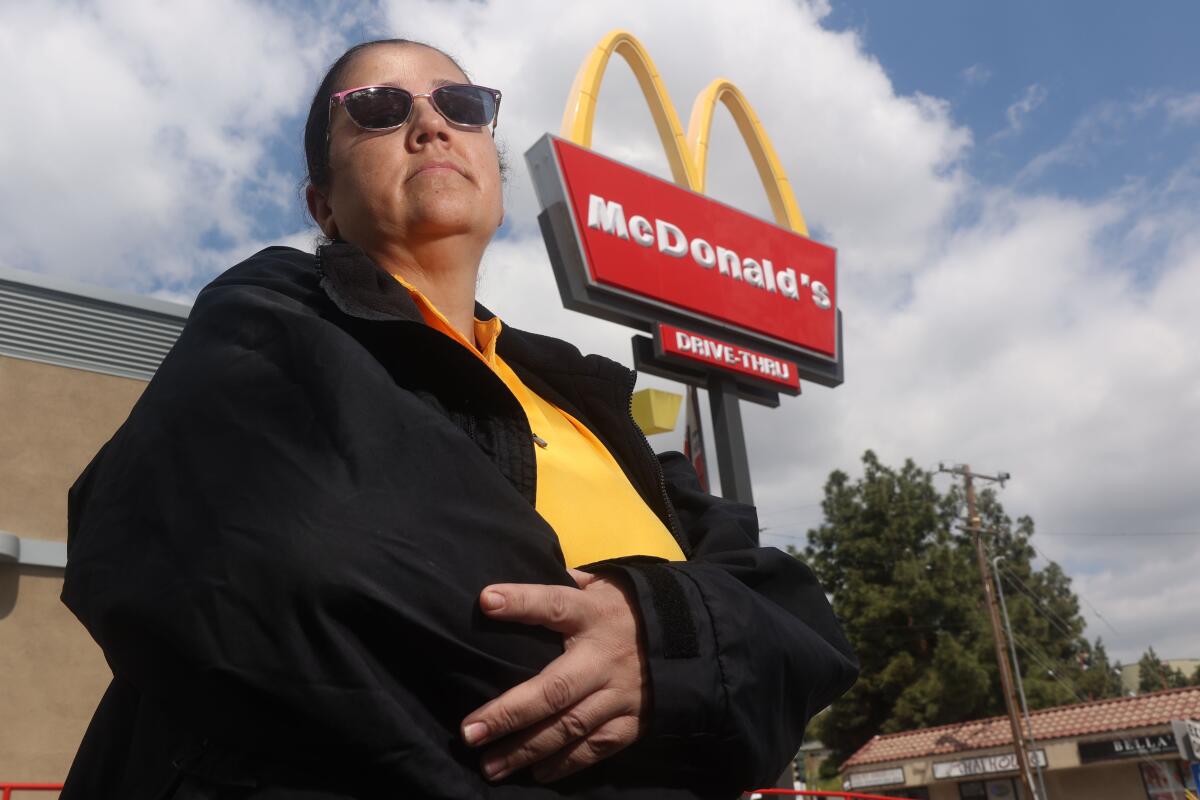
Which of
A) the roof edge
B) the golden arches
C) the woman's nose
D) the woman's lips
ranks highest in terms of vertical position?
the golden arches

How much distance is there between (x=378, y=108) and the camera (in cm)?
151

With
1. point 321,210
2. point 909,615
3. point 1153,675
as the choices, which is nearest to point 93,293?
point 321,210

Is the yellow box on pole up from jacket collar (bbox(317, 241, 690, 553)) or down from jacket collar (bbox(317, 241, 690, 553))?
up

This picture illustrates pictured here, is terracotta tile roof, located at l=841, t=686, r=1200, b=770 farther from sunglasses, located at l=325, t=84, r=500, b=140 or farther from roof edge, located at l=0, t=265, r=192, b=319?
sunglasses, located at l=325, t=84, r=500, b=140

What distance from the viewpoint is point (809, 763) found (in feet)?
167

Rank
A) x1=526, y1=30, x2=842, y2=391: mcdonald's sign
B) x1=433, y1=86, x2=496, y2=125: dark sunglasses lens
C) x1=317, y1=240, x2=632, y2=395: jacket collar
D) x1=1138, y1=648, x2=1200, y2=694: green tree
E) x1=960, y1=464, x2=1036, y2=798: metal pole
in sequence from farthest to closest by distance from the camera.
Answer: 1. x1=1138, y1=648, x2=1200, y2=694: green tree
2. x1=960, y1=464, x2=1036, y2=798: metal pole
3. x1=526, y1=30, x2=842, y2=391: mcdonald's sign
4. x1=433, y1=86, x2=496, y2=125: dark sunglasses lens
5. x1=317, y1=240, x2=632, y2=395: jacket collar

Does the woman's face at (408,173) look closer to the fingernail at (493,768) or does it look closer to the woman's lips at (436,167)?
the woman's lips at (436,167)

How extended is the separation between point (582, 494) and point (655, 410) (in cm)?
935

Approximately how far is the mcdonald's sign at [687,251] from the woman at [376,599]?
27.4 ft

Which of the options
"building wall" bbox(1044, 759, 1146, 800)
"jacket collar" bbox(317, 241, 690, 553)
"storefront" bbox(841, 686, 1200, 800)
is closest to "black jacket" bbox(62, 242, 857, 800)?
"jacket collar" bbox(317, 241, 690, 553)

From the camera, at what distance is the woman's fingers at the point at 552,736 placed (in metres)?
0.88

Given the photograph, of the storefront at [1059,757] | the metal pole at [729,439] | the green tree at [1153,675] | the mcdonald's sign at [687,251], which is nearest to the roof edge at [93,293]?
the mcdonald's sign at [687,251]

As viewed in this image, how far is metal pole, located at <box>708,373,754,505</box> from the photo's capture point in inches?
369

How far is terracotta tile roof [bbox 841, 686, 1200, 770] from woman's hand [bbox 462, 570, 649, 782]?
28187 mm
